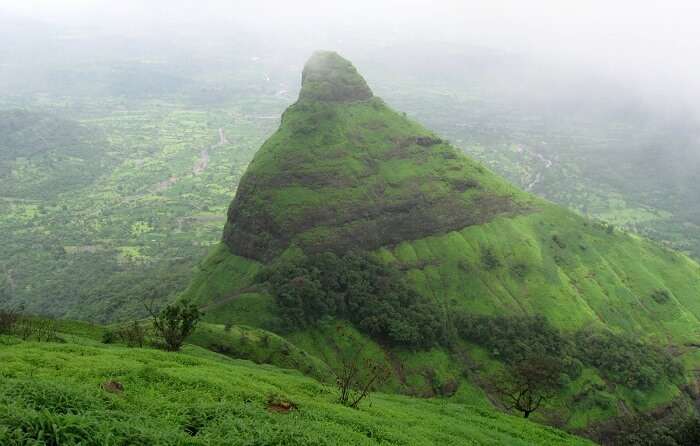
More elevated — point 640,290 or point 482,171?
point 482,171

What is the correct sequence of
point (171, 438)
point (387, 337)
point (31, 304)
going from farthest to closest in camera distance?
point (31, 304)
point (387, 337)
point (171, 438)

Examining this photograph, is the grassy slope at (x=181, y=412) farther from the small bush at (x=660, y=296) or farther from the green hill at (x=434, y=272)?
the small bush at (x=660, y=296)

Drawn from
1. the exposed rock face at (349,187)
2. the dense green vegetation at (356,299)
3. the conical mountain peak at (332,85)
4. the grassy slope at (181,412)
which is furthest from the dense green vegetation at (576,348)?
the conical mountain peak at (332,85)

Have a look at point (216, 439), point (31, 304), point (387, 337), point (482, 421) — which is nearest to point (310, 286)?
point (387, 337)

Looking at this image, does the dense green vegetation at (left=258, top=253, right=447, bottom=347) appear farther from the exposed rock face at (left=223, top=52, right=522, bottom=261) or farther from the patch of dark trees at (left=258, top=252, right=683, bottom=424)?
the exposed rock face at (left=223, top=52, right=522, bottom=261)

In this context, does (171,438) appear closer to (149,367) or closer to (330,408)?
(149,367)

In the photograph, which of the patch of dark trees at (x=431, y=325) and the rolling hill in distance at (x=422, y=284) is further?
the patch of dark trees at (x=431, y=325)

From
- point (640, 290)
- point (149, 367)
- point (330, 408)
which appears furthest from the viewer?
point (640, 290)
